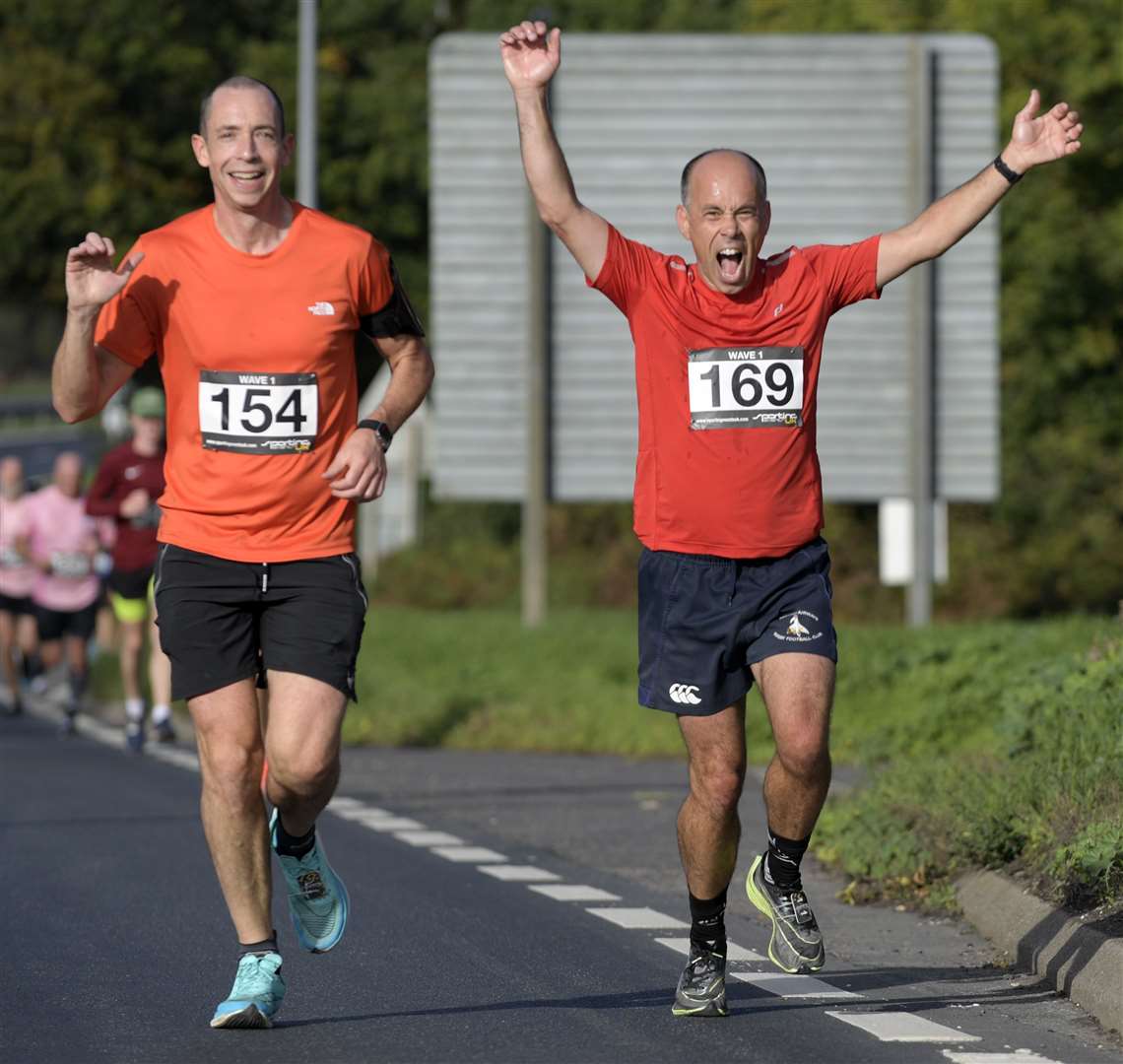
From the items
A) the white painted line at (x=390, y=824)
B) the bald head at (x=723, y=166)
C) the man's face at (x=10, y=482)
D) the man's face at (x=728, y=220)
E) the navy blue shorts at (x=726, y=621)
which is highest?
the bald head at (x=723, y=166)

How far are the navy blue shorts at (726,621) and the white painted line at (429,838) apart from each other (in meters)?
4.86

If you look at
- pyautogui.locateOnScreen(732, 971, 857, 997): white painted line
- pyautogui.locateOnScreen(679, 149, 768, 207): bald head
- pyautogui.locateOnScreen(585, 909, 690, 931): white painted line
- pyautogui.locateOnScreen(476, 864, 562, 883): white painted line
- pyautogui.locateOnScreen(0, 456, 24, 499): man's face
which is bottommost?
pyautogui.locateOnScreen(476, 864, 562, 883): white painted line

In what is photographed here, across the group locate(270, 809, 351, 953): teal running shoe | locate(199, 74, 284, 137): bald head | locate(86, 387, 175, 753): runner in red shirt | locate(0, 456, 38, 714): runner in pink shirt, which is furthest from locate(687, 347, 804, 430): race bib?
locate(0, 456, 38, 714): runner in pink shirt

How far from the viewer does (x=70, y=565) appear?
2098cm

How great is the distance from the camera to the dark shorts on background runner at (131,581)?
1727cm

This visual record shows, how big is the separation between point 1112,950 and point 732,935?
1.91 m

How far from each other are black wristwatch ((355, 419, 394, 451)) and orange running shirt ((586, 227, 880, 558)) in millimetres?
734

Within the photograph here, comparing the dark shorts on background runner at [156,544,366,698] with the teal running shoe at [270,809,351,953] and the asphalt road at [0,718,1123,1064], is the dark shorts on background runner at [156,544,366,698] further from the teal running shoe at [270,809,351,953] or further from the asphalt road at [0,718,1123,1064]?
the asphalt road at [0,718,1123,1064]

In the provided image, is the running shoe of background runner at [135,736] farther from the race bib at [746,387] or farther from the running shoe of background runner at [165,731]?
the race bib at [746,387]

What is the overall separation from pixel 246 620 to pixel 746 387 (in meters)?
1.45

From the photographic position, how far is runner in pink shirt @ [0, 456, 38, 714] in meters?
21.7

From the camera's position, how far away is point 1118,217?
Answer: 114 feet

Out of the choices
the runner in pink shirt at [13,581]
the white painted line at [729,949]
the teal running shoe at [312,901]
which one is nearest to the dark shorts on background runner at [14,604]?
the runner in pink shirt at [13,581]

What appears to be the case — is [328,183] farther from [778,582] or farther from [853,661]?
[778,582]
